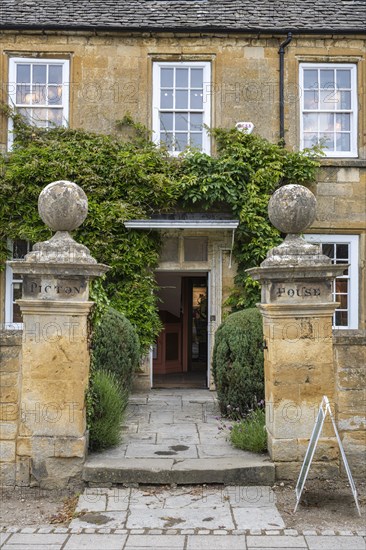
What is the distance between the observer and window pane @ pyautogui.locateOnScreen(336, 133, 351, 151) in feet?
37.1

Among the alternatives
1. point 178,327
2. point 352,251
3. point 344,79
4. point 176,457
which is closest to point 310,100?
point 344,79

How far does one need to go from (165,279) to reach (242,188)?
11.2ft

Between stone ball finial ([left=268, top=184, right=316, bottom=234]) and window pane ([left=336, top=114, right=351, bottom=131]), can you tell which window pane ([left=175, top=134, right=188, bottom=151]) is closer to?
window pane ([left=336, top=114, right=351, bottom=131])

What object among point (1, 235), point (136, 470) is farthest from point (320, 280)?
point (1, 235)

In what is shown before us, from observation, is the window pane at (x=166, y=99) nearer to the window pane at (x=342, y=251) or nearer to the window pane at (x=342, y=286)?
the window pane at (x=342, y=251)

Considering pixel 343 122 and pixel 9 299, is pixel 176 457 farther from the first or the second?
pixel 343 122

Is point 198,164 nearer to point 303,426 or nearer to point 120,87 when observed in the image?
point 120,87

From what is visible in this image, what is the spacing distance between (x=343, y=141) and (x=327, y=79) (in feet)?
4.07

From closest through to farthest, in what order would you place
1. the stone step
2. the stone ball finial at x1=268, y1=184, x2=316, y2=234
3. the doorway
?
the stone step, the stone ball finial at x1=268, y1=184, x2=316, y2=234, the doorway

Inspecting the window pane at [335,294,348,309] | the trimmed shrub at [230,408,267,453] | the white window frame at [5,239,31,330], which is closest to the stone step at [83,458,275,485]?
the trimmed shrub at [230,408,267,453]

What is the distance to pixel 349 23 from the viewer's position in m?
11.3

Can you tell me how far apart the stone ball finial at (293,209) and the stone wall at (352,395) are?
3.87 feet

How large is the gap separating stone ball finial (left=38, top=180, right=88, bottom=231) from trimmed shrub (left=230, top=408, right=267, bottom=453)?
277 centimetres

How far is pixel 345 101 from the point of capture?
37.2 feet
